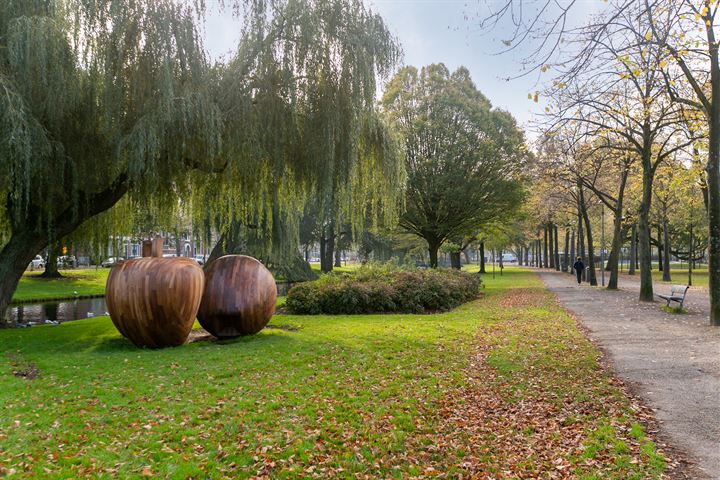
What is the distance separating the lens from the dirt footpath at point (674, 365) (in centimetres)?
498

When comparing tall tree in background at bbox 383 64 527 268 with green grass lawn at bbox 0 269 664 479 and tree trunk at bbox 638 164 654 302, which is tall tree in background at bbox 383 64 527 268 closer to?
tree trunk at bbox 638 164 654 302

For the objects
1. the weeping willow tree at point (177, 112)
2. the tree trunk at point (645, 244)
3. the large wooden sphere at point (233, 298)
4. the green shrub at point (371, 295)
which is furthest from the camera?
the tree trunk at point (645, 244)

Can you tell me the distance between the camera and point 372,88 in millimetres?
11047

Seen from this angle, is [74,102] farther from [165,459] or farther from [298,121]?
[165,459]

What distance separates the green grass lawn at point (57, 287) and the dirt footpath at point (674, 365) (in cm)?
2607

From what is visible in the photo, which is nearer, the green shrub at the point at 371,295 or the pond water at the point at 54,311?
the green shrub at the point at 371,295

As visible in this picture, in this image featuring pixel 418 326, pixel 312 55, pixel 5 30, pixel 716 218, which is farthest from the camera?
pixel 418 326

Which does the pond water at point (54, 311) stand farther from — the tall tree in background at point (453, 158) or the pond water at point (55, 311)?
the tall tree in background at point (453, 158)

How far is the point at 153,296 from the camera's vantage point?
356 inches

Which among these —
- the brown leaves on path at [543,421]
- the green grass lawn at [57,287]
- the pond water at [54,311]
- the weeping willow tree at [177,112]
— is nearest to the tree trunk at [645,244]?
the brown leaves on path at [543,421]

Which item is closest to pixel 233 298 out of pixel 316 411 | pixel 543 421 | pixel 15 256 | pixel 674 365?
pixel 316 411

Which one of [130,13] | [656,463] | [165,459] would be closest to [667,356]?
[656,463]

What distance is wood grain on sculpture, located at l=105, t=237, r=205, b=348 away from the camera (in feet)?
29.6

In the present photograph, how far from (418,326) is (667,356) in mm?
5561
